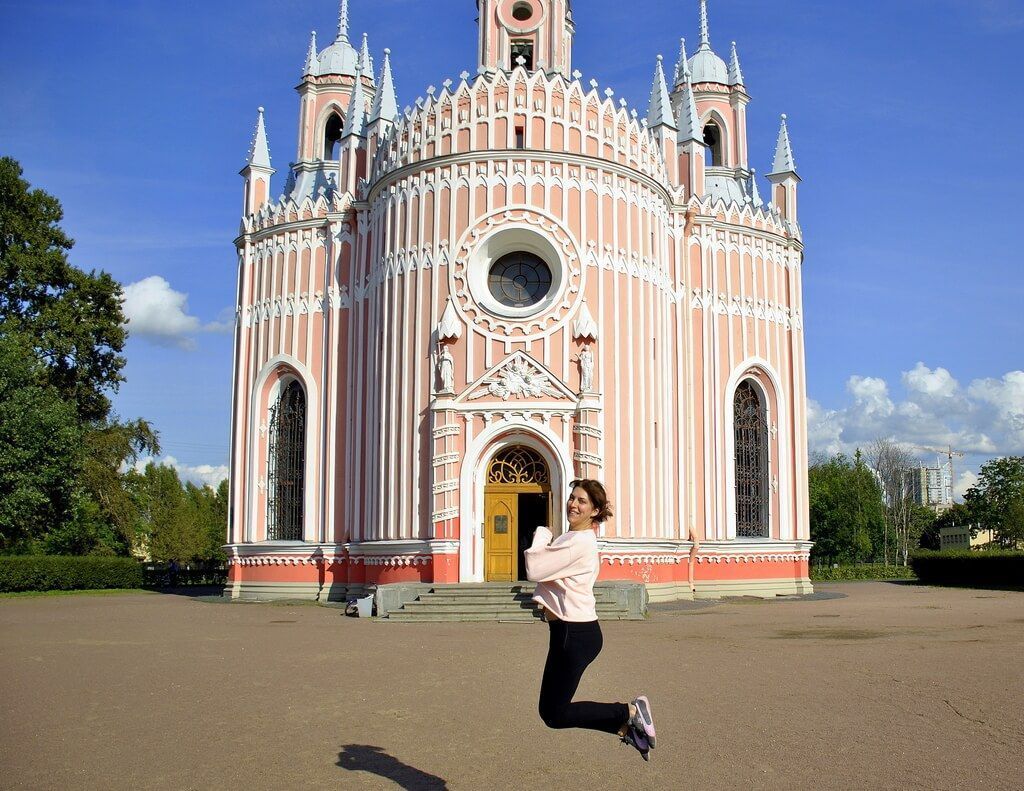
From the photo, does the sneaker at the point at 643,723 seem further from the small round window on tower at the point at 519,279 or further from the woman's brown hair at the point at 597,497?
the small round window on tower at the point at 519,279

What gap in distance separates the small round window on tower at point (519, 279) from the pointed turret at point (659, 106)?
7.13 metres

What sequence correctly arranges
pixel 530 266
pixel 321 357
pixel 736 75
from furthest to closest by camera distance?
pixel 736 75
pixel 321 357
pixel 530 266

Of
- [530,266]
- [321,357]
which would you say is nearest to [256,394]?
[321,357]

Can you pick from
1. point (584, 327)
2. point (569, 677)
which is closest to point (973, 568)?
point (584, 327)

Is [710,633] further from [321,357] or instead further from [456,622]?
[321,357]

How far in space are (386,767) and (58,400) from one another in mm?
32268

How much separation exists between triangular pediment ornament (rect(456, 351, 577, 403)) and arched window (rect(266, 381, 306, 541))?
761cm

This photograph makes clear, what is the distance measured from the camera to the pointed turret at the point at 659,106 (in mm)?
31219

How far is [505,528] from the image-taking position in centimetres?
2609

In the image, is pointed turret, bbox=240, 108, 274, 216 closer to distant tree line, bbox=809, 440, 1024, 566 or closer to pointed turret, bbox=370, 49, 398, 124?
pointed turret, bbox=370, 49, 398, 124

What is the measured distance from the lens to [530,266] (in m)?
27.8

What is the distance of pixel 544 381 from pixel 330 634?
33.0 feet

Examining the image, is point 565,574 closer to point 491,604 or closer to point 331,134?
point 491,604

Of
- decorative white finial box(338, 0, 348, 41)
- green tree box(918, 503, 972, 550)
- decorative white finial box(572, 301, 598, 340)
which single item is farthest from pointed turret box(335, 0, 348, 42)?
green tree box(918, 503, 972, 550)
